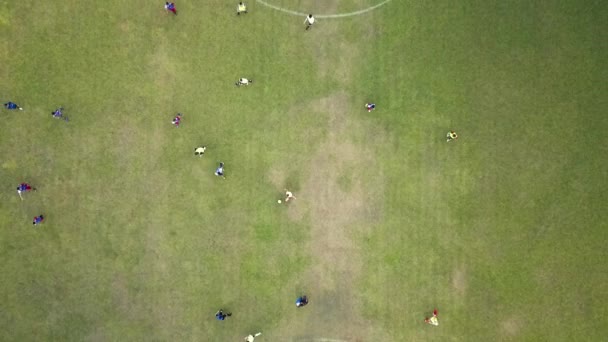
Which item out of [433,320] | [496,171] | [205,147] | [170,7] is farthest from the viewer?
[496,171]

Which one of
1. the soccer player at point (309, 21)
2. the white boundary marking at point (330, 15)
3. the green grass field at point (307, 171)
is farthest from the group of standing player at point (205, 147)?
the white boundary marking at point (330, 15)

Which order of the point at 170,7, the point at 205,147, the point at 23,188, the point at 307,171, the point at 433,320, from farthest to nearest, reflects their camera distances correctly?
1. the point at 307,171
2. the point at 205,147
3. the point at 433,320
4. the point at 170,7
5. the point at 23,188

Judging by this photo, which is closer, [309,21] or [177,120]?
[177,120]

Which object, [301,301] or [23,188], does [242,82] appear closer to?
[301,301]

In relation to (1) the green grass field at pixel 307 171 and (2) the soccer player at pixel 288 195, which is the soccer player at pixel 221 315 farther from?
(2) the soccer player at pixel 288 195

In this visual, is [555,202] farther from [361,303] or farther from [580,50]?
[361,303]

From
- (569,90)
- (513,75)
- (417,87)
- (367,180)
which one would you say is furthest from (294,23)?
(569,90)

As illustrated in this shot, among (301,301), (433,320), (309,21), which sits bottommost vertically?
(433,320)

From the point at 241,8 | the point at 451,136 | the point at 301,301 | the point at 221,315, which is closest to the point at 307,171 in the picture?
the point at 301,301
